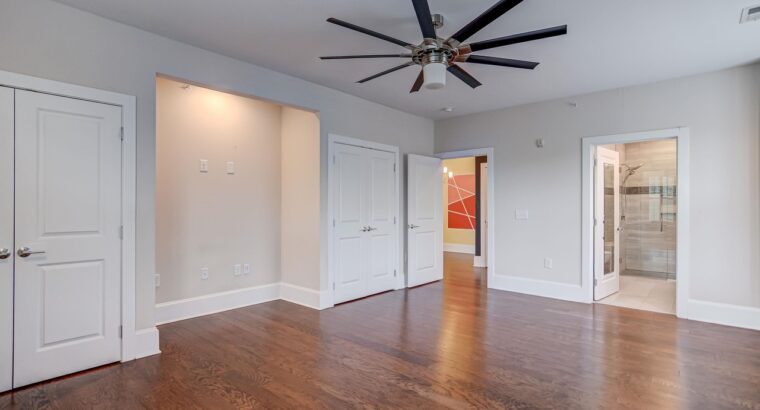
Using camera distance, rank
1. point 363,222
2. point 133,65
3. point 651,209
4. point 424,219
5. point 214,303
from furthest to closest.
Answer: point 651,209
point 424,219
point 363,222
point 214,303
point 133,65

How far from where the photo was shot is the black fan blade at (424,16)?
215 centimetres

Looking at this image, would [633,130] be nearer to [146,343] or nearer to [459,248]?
[146,343]

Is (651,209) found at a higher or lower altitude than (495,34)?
lower

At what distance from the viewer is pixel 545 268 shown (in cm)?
530

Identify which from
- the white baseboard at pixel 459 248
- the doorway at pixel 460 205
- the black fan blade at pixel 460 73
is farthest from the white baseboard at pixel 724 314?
the white baseboard at pixel 459 248

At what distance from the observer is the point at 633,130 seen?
4.60m

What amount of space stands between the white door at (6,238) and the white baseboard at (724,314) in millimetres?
5990

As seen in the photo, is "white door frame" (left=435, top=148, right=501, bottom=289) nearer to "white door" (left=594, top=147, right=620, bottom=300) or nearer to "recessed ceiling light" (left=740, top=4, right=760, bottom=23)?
"white door" (left=594, top=147, right=620, bottom=300)

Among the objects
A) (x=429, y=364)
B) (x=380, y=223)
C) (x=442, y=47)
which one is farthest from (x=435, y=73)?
(x=380, y=223)

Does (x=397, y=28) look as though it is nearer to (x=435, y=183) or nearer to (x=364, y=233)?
(x=364, y=233)

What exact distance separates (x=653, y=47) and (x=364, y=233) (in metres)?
3.60

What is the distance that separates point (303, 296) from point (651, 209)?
6210 millimetres

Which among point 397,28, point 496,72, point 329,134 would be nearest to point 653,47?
point 496,72

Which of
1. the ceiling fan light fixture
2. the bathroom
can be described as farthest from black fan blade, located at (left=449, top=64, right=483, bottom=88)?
the bathroom
